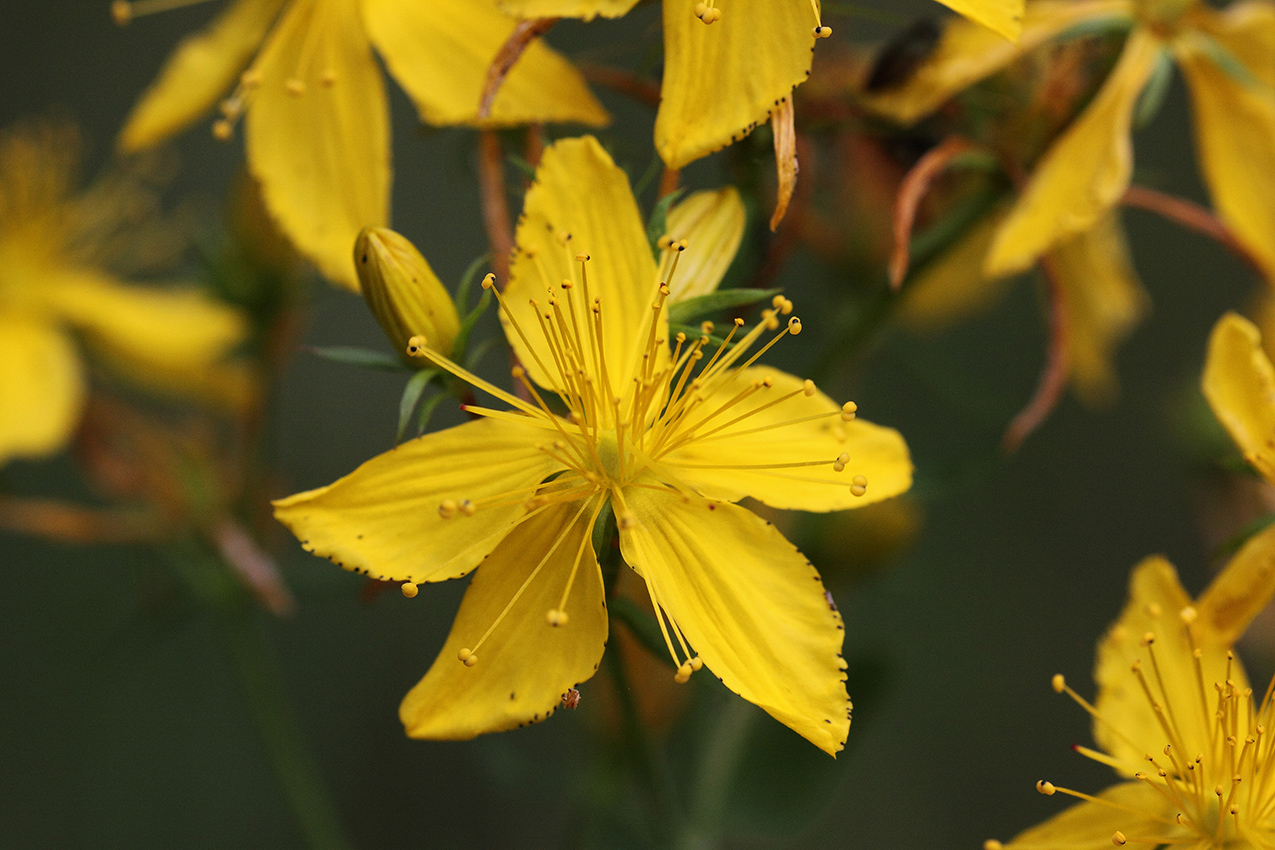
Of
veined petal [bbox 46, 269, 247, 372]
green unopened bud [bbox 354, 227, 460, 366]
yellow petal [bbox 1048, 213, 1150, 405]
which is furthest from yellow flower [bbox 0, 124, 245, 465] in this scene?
yellow petal [bbox 1048, 213, 1150, 405]

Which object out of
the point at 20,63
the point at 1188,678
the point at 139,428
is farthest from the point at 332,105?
the point at 20,63

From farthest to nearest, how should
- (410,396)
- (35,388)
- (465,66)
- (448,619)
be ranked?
(448,619) < (35,388) < (465,66) < (410,396)

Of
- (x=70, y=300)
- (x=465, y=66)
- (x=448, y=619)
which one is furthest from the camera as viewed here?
(x=448, y=619)

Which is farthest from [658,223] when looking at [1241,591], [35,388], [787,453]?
[35,388]

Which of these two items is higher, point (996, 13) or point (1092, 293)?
point (996, 13)

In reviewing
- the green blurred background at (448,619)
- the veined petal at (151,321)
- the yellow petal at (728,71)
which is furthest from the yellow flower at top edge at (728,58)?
the green blurred background at (448,619)

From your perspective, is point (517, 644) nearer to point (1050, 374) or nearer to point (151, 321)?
point (1050, 374)

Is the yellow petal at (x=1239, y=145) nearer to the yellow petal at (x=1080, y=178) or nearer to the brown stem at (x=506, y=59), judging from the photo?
the yellow petal at (x=1080, y=178)

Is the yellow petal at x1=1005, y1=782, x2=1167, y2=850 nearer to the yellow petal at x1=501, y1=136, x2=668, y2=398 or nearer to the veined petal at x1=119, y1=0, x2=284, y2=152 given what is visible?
the yellow petal at x1=501, y1=136, x2=668, y2=398
